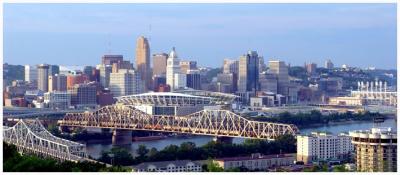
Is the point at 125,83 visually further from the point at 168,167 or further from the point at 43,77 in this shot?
the point at 168,167

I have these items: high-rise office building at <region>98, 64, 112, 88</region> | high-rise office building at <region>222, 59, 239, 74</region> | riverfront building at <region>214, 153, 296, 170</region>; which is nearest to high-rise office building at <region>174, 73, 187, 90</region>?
high-rise office building at <region>222, 59, 239, 74</region>

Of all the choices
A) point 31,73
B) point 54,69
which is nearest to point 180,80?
point 54,69

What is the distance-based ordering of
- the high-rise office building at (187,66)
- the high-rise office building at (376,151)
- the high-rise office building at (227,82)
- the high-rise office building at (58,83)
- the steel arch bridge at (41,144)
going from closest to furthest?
the high-rise office building at (376,151) → the steel arch bridge at (41,144) → the high-rise office building at (58,83) → the high-rise office building at (227,82) → the high-rise office building at (187,66)

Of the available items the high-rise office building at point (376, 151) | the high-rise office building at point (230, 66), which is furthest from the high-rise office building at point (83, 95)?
the high-rise office building at point (376, 151)

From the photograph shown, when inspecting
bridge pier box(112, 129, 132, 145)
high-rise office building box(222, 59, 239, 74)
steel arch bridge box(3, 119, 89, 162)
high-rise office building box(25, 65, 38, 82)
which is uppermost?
high-rise office building box(222, 59, 239, 74)

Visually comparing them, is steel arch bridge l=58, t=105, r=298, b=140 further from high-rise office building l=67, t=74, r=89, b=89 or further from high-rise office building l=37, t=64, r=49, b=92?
high-rise office building l=37, t=64, r=49, b=92

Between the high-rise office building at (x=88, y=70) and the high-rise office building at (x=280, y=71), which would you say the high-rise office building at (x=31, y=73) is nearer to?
the high-rise office building at (x=88, y=70)
